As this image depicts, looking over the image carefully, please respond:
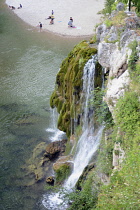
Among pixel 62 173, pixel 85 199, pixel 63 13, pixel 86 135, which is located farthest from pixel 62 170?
pixel 63 13

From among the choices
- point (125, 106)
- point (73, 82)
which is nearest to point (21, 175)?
point (73, 82)

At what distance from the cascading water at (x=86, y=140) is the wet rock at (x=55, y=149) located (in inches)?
70.0

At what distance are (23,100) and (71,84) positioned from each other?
9053 millimetres

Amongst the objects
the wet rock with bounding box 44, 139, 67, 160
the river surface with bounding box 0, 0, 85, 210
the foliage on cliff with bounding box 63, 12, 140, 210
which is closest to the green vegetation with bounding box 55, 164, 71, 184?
the river surface with bounding box 0, 0, 85, 210

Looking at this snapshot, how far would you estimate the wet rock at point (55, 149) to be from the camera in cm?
1706

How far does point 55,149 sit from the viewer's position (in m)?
17.2

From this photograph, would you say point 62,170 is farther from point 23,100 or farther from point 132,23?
point 23,100

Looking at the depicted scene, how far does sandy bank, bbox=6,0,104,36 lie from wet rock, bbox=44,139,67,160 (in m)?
23.1

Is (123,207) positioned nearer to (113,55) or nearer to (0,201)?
(113,55)

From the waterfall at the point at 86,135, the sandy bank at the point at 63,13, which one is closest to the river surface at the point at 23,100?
the waterfall at the point at 86,135

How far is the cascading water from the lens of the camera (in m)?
14.5

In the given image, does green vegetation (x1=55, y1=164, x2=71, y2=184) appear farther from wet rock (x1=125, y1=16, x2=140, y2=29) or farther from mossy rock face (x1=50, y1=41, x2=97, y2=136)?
wet rock (x1=125, y1=16, x2=140, y2=29)

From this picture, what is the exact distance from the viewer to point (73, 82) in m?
15.0

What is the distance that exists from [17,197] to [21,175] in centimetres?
163
